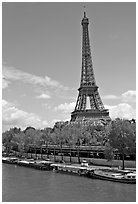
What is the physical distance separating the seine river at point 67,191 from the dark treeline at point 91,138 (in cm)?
750

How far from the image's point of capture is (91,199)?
22.3 m

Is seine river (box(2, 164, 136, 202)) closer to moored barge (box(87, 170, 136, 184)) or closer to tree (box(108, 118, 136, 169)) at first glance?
moored barge (box(87, 170, 136, 184))

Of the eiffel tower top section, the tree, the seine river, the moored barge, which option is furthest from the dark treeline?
the eiffel tower top section

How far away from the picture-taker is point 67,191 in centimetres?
2512

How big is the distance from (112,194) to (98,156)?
24.3m

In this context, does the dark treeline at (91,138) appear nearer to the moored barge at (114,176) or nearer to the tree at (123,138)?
the tree at (123,138)

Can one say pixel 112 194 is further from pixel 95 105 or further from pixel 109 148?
Answer: pixel 95 105

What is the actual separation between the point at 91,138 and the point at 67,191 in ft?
113

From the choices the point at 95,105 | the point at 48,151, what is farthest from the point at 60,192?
the point at 95,105

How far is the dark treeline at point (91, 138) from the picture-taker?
37.1 m

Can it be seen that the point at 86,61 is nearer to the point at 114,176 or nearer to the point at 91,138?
the point at 91,138

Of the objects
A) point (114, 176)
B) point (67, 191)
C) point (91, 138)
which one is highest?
point (91, 138)

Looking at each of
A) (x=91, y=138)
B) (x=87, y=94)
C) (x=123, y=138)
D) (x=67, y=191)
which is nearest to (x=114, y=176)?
(x=123, y=138)

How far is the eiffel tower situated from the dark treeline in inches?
260
